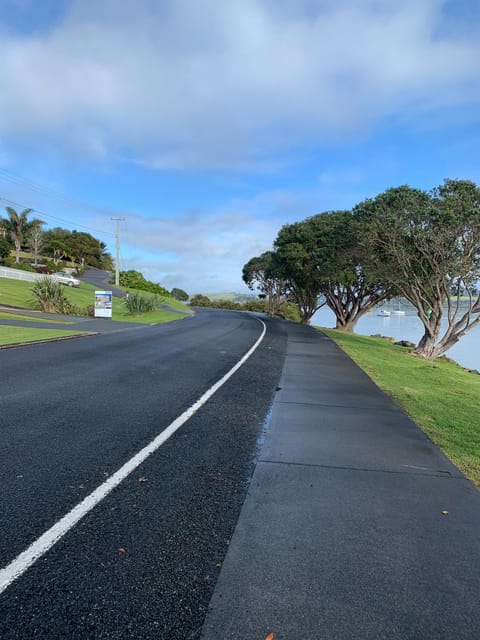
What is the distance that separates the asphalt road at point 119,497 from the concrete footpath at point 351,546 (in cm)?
23

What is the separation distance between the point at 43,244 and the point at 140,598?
8515 cm

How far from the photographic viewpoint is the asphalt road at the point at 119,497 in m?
2.36

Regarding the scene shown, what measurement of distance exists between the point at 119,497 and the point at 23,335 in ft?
42.0

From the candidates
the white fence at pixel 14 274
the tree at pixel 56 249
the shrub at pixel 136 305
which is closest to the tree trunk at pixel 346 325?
the shrub at pixel 136 305

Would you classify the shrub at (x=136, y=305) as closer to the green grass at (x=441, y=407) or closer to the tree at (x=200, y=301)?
the green grass at (x=441, y=407)

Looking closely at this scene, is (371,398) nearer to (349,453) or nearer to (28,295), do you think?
(349,453)

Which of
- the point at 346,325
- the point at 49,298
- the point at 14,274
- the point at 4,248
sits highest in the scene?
the point at 4,248

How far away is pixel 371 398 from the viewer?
8.16 metres

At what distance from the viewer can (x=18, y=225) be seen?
222 feet

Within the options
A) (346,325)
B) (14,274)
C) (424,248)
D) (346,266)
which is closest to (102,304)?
(346,266)

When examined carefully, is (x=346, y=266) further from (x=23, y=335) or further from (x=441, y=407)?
(x=441, y=407)

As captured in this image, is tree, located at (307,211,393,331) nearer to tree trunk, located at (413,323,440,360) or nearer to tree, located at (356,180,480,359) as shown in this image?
tree, located at (356,180,480,359)

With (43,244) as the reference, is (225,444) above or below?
below

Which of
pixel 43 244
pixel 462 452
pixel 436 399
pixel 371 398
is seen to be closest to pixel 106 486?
pixel 462 452
